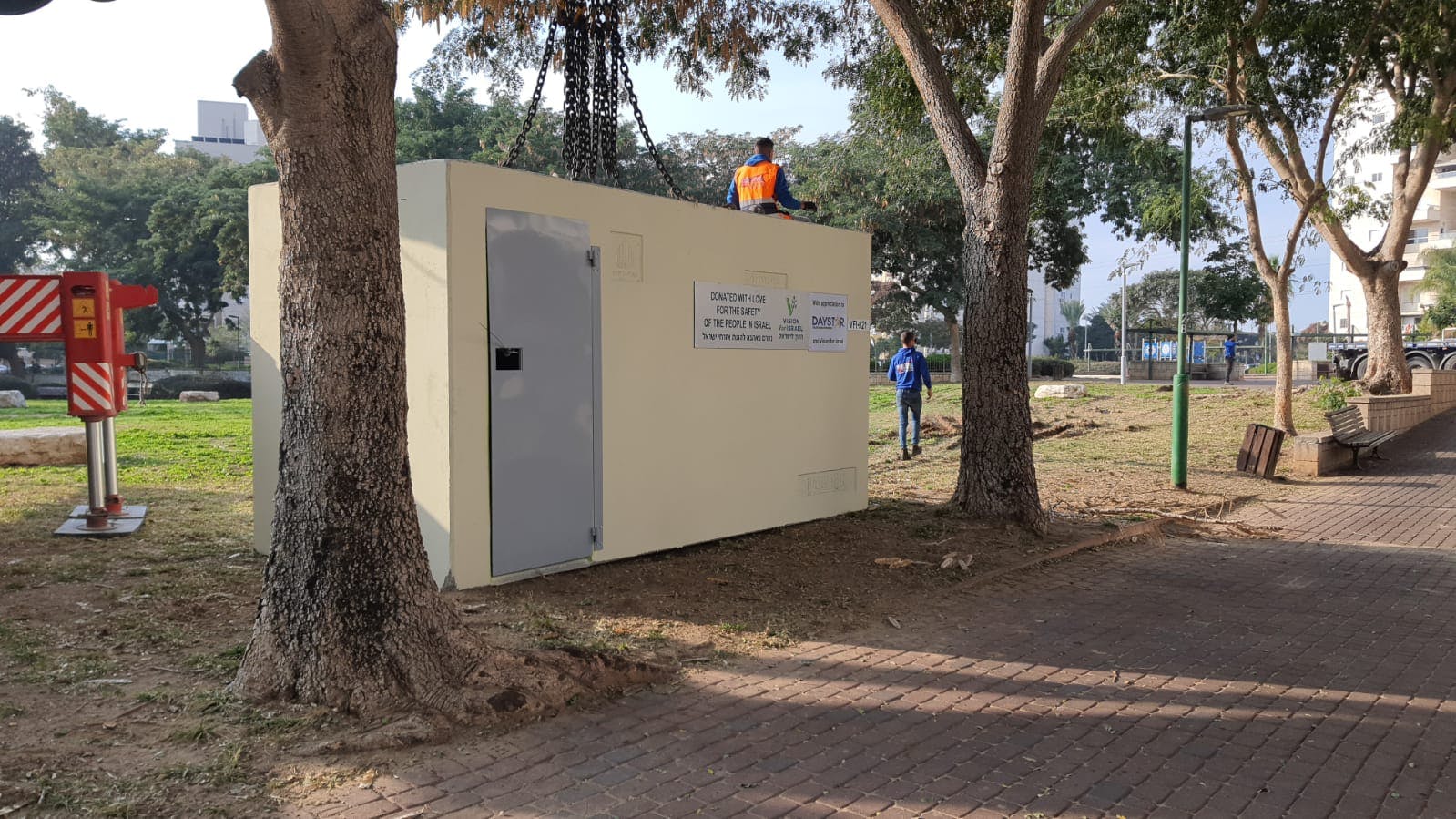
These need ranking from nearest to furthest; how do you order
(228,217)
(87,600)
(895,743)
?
(895,743)
(87,600)
(228,217)

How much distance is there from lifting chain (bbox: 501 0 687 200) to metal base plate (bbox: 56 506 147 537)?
Result: 14.7 ft

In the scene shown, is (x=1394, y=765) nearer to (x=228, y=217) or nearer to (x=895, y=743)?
(x=895, y=743)

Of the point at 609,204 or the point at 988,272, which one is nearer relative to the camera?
the point at 609,204

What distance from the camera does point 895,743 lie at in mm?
4586

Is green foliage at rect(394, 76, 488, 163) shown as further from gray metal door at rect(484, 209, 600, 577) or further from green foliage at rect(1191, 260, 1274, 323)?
gray metal door at rect(484, 209, 600, 577)

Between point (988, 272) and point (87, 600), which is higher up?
point (988, 272)

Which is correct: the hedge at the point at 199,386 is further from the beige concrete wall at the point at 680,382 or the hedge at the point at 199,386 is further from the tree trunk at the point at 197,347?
the beige concrete wall at the point at 680,382

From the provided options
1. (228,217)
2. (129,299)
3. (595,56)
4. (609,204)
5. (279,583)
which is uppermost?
(228,217)

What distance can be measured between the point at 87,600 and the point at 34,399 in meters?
27.1

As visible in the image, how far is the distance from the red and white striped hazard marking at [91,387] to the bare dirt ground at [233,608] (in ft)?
3.46

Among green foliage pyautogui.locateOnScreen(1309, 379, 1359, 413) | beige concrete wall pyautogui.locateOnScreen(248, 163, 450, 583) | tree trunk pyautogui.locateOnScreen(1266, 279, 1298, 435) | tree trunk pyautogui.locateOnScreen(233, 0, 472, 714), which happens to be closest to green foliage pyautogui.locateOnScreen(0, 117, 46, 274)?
beige concrete wall pyautogui.locateOnScreen(248, 163, 450, 583)

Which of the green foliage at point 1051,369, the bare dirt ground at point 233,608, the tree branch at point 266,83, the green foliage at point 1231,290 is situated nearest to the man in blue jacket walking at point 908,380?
the bare dirt ground at point 233,608

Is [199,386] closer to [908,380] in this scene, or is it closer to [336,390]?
[908,380]

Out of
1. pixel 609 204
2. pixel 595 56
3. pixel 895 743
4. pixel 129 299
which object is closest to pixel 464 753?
pixel 895 743
